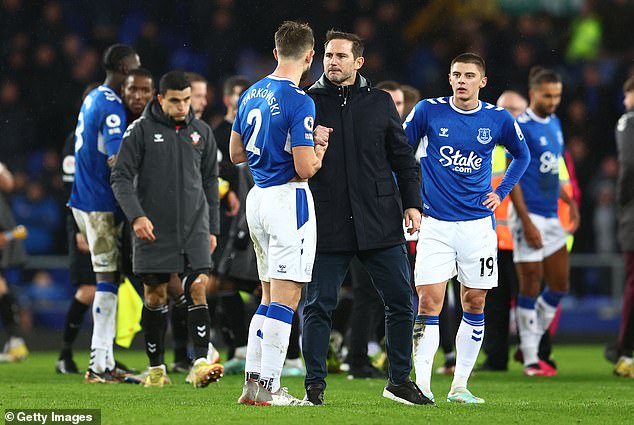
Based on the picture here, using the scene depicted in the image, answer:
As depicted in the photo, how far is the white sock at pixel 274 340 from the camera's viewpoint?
6695 millimetres

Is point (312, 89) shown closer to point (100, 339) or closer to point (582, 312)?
point (100, 339)

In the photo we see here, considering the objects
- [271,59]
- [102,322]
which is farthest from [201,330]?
[271,59]

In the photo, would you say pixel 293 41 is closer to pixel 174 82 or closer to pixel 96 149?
pixel 174 82

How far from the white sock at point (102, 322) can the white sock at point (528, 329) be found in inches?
142

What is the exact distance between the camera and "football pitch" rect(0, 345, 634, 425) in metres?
Result: 6.23

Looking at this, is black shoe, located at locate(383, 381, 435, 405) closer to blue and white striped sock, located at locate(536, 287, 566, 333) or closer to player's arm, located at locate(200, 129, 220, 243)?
player's arm, located at locate(200, 129, 220, 243)

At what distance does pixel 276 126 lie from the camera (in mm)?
6715

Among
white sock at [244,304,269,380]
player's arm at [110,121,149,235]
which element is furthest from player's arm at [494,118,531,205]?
player's arm at [110,121,149,235]

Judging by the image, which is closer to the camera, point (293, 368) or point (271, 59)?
point (293, 368)

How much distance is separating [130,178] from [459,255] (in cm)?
234

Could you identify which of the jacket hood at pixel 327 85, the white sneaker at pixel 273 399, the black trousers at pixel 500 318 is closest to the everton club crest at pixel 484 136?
the jacket hood at pixel 327 85

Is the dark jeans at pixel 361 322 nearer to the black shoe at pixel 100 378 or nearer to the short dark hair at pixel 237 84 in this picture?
the black shoe at pixel 100 378

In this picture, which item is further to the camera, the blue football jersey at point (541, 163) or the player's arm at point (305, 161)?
the blue football jersey at point (541, 163)

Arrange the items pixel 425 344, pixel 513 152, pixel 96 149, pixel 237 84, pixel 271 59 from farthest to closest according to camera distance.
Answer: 1. pixel 271 59
2. pixel 237 84
3. pixel 96 149
4. pixel 513 152
5. pixel 425 344
